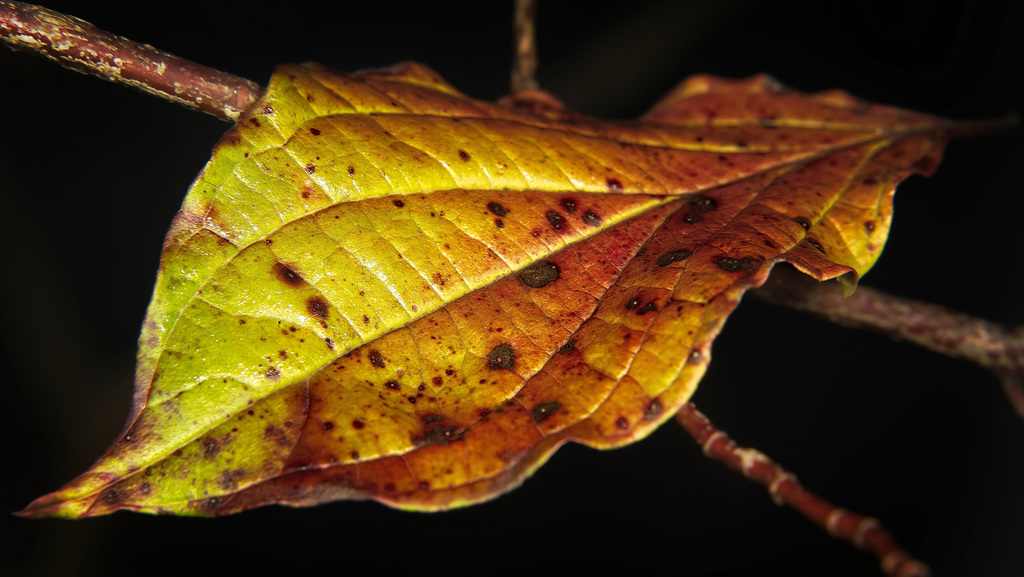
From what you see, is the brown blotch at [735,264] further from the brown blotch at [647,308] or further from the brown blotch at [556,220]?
the brown blotch at [556,220]

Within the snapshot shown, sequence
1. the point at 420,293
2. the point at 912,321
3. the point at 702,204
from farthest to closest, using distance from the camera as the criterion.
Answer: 1. the point at 912,321
2. the point at 702,204
3. the point at 420,293

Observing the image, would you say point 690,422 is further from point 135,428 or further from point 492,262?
point 135,428

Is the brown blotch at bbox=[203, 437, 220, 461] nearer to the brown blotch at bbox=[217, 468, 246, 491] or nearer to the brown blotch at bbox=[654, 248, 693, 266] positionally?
the brown blotch at bbox=[217, 468, 246, 491]

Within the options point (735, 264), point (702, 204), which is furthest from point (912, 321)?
point (735, 264)

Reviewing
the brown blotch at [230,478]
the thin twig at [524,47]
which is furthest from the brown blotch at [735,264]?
the thin twig at [524,47]

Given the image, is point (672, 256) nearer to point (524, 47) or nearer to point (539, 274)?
point (539, 274)
